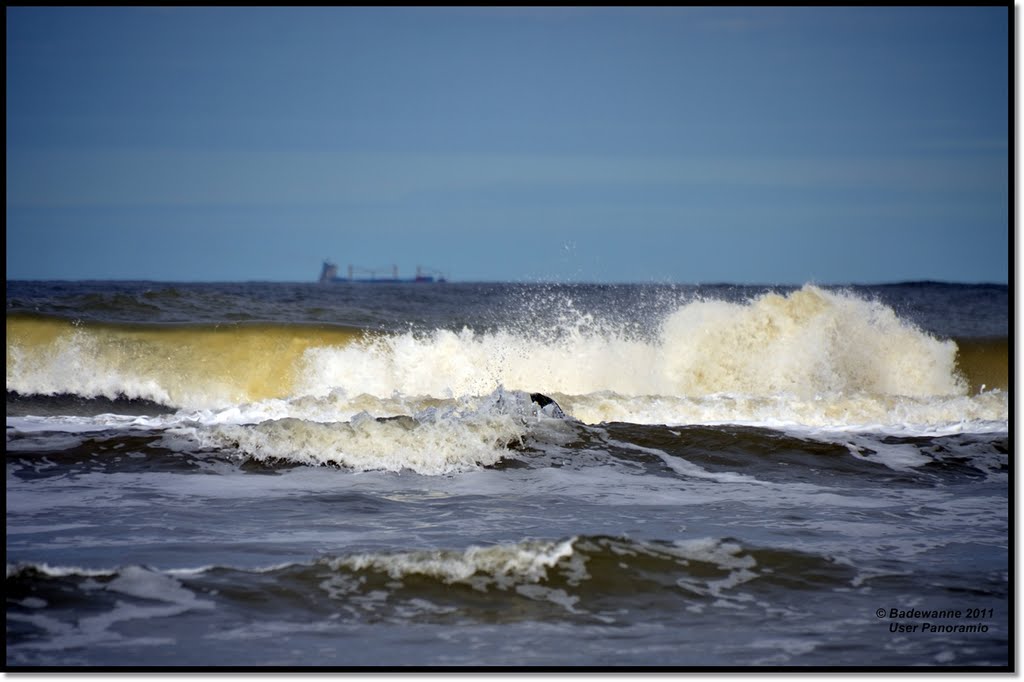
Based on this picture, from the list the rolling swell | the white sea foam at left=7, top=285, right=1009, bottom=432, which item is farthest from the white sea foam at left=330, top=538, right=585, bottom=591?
the white sea foam at left=7, top=285, right=1009, bottom=432

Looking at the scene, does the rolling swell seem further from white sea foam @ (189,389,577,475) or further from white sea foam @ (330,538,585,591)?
white sea foam @ (189,389,577,475)

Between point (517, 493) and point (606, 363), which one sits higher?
point (606, 363)

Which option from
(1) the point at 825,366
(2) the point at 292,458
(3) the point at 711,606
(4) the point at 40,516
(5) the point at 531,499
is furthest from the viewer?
(1) the point at 825,366

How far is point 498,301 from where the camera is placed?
88.0 ft

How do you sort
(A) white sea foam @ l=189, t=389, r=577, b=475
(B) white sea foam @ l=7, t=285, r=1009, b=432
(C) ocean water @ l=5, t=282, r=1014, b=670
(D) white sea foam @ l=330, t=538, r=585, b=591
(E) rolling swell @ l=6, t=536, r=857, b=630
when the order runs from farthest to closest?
(B) white sea foam @ l=7, t=285, r=1009, b=432 → (A) white sea foam @ l=189, t=389, r=577, b=475 → (D) white sea foam @ l=330, t=538, r=585, b=591 → (E) rolling swell @ l=6, t=536, r=857, b=630 → (C) ocean water @ l=5, t=282, r=1014, b=670

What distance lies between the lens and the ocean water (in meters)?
4.61

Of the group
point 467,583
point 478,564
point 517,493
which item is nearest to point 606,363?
point 517,493

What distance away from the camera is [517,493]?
25.1ft

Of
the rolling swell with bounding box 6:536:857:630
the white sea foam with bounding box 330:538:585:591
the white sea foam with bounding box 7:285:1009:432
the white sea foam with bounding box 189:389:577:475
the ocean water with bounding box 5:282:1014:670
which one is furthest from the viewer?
the white sea foam with bounding box 7:285:1009:432

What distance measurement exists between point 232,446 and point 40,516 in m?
2.44

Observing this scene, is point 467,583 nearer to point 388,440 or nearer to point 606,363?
point 388,440

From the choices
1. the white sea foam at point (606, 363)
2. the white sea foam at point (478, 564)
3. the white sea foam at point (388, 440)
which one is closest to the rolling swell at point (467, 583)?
the white sea foam at point (478, 564)

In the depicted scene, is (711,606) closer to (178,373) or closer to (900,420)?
(900,420)

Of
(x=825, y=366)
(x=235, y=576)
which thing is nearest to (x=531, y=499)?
(x=235, y=576)
